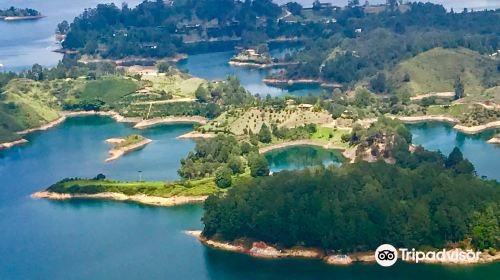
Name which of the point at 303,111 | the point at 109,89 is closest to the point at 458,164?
the point at 303,111

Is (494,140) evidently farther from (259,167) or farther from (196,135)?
(196,135)

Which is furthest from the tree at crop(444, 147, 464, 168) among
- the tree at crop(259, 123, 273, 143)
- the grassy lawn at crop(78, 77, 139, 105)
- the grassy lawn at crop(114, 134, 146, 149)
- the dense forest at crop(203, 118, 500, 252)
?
the grassy lawn at crop(78, 77, 139, 105)

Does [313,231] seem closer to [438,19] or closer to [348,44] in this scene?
[348,44]

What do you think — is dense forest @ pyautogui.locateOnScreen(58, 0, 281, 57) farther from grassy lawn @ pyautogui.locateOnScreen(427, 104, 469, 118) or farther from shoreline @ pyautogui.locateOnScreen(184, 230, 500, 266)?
shoreline @ pyautogui.locateOnScreen(184, 230, 500, 266)

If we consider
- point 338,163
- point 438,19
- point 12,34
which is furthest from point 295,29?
point 338,163

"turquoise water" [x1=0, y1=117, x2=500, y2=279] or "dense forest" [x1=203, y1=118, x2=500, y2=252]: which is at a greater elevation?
"dense forest" [x1=203, y1=118, x2=500, y2=252]

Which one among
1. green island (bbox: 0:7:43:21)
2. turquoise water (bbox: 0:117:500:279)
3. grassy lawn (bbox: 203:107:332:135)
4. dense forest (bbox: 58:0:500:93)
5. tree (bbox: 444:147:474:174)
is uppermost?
green island (bbox: 0:7:43:21)
